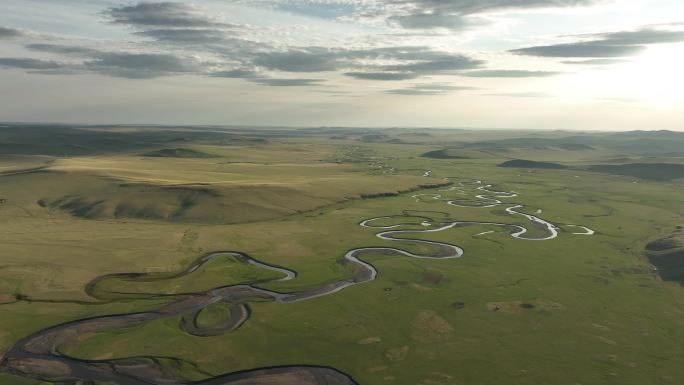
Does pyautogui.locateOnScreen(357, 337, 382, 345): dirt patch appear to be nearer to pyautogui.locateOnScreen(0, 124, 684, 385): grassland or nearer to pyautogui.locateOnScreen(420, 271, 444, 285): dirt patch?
pyautogui.locateOnScreen(0, 124, 684, 385): grassland

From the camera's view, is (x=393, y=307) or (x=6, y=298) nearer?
(x=6, y=298)

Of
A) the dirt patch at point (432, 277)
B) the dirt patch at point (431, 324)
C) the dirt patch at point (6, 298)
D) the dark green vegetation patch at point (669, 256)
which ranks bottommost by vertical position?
the dirt patch at point (6, 298)

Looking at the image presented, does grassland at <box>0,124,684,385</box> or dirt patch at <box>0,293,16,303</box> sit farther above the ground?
grassland at <box>0,124,684,385</box>

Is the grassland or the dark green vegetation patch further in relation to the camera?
the dark green vegetation patch

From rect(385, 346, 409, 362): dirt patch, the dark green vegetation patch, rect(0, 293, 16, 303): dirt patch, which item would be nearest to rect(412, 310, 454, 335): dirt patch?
rect(385, 346, 409, 362): dirt patch

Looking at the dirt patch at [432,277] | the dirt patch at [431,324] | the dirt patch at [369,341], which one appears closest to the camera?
the dirt patch at [369,341]

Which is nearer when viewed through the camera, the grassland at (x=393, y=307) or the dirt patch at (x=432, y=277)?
the grassland at (x=393, y=307)

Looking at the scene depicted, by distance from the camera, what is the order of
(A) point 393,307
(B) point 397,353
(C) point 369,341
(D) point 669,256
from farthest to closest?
(D) point 669,256
(A) point 393,307
(C) point 369,341
(B) point 397,353

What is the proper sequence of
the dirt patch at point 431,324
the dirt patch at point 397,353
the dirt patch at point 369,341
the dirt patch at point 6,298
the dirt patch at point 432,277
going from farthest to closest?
1. the dirt patch at point 432,277
2. the dirt patch at point 6,298
3. the dirt patch at point 431,324
4. the dirt patch at point 369,341
5. the dirt patch at point 397,353

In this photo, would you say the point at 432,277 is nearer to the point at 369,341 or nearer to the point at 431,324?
the point at 431,324

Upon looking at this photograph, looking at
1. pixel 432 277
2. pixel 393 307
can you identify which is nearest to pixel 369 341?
pixel 393 307

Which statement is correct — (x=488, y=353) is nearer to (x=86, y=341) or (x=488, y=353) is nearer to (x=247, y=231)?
(x=86, y=341)

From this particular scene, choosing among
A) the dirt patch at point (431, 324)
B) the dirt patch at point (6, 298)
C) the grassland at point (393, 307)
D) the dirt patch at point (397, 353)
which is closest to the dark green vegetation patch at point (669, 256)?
the grassland at point (393, 307)

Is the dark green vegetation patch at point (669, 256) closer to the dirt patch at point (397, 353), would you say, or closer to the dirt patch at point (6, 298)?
the dirt patch at point (397, 353)
